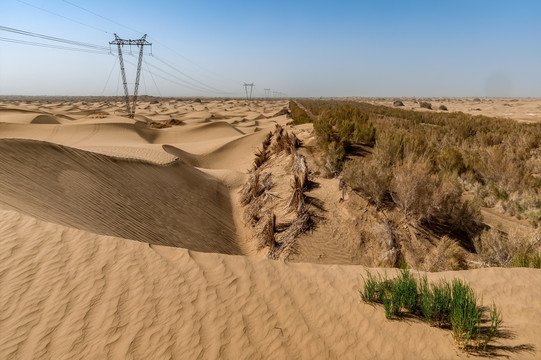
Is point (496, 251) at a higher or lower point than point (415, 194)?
lower

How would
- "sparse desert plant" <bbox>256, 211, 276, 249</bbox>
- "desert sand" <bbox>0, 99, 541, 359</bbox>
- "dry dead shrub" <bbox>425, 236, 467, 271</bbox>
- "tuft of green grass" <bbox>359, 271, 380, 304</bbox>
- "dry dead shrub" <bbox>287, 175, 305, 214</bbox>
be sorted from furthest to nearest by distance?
"dry dead shrub" <bbox>287, 175, 305, 214</bbox> → "sparse desert plant" <bbox>256, 211, 276, 249</bbox> → "dry dead shrub" <bbox>425, 236, 467, 271</bbox> → "tuft of green grass" <bbox>359, 271, 380, 304</bbox> → "desert sand" <bbox>0, 99, 541, 359</bbox>

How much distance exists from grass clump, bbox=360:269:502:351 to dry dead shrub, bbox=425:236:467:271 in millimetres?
2528

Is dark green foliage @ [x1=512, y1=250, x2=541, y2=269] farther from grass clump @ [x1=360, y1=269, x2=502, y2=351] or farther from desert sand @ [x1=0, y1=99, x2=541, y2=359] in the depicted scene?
grass clump @ [x1=360, y1=269, x2=502, y2=351]

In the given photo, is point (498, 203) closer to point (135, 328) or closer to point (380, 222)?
point (380, 222)

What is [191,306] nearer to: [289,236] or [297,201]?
[289,236]

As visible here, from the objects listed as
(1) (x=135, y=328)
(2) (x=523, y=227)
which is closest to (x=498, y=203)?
(2) (x=523, y=227)

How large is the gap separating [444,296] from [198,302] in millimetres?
2769

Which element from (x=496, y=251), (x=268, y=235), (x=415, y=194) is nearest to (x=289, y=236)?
Answer: (x=268, y=235)

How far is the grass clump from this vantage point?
289cm

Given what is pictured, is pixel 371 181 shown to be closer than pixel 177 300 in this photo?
No

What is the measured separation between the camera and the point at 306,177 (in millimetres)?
9906

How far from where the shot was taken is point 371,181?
8.34 m

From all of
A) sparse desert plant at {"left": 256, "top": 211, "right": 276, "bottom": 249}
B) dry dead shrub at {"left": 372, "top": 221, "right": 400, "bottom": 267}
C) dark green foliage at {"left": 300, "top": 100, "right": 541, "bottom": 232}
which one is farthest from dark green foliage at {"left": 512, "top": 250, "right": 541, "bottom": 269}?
sparse desert plant at {"left": 256, "top": 211, "right": 276, "bottom": 249}

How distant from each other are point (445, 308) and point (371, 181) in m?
5.39
